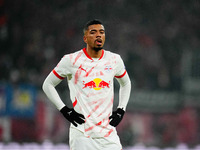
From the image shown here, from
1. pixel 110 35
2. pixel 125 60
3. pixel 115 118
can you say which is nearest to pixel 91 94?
pixel 115 118

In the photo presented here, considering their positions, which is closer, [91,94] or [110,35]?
[91,94]

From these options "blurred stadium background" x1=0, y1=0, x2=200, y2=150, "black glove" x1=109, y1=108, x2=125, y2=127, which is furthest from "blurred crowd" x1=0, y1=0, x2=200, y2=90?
"black glove" x1=109, y1=108, x2=125, y2=127

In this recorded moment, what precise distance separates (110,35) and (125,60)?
6.02 feet

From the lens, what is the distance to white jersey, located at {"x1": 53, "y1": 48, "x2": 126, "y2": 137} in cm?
449

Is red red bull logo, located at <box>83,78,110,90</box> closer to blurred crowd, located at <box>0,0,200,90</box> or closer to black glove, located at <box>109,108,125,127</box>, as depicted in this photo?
black glove, located at <box>109,108,125,127</box>

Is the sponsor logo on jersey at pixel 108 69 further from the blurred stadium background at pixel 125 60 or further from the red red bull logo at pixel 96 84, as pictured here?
the blurred stadium background at pixel 125 60

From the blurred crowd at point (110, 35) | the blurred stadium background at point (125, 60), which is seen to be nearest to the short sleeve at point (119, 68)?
the blurred stadium background at point (125, 60)

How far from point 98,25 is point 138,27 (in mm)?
15149

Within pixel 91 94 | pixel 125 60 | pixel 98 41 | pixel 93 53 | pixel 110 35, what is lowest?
pixel 91 94

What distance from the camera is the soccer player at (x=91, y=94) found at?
4492 mm

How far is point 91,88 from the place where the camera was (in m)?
4.52

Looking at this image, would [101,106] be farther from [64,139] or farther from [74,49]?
[74,49]

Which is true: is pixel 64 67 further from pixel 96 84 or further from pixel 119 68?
pixel 119 68

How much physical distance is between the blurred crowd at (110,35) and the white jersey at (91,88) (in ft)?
31.4
